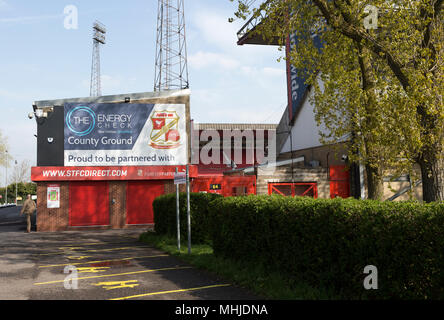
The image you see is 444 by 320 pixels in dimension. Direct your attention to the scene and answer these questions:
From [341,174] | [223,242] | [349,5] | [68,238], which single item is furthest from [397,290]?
[341,174]

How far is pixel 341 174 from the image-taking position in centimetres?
2303

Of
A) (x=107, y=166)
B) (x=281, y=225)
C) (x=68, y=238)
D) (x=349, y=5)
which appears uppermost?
(x=349, y=5)

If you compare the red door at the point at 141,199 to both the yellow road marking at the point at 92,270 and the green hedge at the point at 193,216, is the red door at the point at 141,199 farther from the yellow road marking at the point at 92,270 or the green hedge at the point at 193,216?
the yellow road marking at the point at 92,270

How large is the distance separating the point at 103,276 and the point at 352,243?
576 cm

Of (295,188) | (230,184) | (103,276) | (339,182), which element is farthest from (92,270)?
(339,182)

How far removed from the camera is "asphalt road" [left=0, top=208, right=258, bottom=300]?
7.56 meters

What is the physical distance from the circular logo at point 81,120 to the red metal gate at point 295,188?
35.6 ft

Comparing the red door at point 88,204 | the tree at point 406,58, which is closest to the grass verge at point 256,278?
the tree at point 406,58

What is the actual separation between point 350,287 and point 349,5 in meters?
6.85

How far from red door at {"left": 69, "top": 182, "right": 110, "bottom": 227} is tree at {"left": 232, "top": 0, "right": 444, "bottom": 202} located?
51.1 feet

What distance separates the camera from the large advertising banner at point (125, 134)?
23656 millimetres

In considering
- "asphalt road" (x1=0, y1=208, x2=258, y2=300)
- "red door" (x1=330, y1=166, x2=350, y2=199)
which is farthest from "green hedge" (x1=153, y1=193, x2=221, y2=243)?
"red door" (x1=330, y1=166, x2=350, y2=199)

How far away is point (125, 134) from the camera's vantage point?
79.9ft
